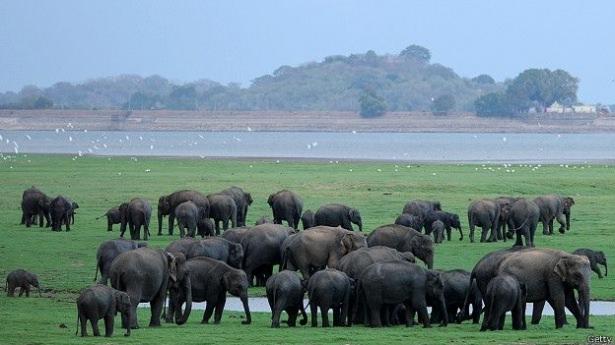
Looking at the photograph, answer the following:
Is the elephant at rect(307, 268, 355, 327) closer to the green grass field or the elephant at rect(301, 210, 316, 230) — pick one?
the green grass field

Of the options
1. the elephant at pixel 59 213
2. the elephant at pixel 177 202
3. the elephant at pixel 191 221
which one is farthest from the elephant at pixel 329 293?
the elephant at pixel 59 213

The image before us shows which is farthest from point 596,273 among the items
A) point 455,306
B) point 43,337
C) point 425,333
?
point 43,337

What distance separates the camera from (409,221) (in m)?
32.7

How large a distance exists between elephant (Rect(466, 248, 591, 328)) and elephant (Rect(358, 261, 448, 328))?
2.47ft

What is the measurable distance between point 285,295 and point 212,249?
4128mm

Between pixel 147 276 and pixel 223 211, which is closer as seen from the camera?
pixel 147 276

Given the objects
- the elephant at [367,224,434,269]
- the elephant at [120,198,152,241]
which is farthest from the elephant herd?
the elephant at [120,198,152,241]

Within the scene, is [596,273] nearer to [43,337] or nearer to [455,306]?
[455,306]

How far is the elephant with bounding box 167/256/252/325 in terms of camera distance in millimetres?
21672

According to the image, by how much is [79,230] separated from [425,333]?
1758cm

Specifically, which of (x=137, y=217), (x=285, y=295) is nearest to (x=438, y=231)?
(x=137, y=217)

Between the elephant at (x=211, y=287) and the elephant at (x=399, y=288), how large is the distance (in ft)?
5.32

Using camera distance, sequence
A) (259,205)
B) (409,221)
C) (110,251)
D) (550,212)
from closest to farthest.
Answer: (110,251) < (409,221) < (550,212) < (259,205)

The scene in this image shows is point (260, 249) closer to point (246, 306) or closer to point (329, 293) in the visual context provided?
point (246, 306)
